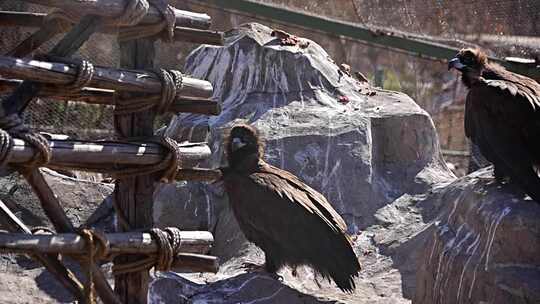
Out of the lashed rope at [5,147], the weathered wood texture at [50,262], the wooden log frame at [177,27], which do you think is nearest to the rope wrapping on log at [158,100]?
the wooden log frame at [177,27]

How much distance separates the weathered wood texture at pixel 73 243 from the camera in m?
4.54

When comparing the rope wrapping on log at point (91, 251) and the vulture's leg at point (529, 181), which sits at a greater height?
the vulture's leg at point (529, 181)

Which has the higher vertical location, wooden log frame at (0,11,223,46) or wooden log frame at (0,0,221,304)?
wooden log frame at (0,11,223,46)

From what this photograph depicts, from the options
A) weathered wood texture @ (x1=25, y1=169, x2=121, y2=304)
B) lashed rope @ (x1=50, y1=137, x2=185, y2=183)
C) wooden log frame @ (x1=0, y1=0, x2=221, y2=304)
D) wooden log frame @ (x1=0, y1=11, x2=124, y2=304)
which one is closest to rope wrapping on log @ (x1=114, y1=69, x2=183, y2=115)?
wooden log frame @ (x1=0, y1=0, x2=221, y2=304)

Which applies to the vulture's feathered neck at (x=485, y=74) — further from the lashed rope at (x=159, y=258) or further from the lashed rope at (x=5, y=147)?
the lashed rope at (x=5, y=147)

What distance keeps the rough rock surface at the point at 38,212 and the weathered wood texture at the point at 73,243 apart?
106 inches

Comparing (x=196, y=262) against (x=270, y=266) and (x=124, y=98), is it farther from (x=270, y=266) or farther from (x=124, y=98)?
(x=270, y=266)

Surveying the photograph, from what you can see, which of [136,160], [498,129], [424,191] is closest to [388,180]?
[424,191]

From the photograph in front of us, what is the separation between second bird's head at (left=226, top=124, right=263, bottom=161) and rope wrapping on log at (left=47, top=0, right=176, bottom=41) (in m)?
3.19

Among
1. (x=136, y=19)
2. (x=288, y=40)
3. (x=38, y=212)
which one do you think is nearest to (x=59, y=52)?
(x=136, y=19)

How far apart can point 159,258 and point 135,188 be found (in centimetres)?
35

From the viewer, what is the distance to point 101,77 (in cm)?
479

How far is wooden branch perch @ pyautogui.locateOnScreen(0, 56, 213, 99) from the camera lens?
4.43m

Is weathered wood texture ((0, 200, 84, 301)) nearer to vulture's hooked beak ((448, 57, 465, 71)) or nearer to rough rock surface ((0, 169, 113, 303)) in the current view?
rough rock surface ((0, 169, 113, 303))
